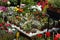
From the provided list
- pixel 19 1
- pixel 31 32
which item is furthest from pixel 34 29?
pixel 19 1

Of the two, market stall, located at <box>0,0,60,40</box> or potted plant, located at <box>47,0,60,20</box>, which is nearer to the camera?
market stall, located at <box>0,0,60,40</box>

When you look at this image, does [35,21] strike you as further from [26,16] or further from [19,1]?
[19,1]

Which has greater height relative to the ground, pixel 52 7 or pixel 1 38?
pixel 52 7

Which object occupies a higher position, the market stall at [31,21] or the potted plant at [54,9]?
the potted plant at [54,9]

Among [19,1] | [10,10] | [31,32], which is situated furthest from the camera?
[19,1]

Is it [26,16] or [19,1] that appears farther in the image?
[19,1]

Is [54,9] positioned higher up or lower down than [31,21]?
higher up

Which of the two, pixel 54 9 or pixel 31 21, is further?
pixel 31 21

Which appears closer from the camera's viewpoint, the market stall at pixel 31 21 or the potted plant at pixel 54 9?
the market stall at pixel 31 21

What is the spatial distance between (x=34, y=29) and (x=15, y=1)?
3.51 meters

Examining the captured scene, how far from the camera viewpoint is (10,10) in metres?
10.2

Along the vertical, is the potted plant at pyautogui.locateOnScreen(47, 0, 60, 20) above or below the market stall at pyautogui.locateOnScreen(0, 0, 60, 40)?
above

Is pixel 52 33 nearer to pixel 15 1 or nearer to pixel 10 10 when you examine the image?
pixel 10 10

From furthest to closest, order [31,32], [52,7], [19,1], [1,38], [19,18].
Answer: [19,1] → [19,18] → [52,7] → [31,32] → [1,38]
